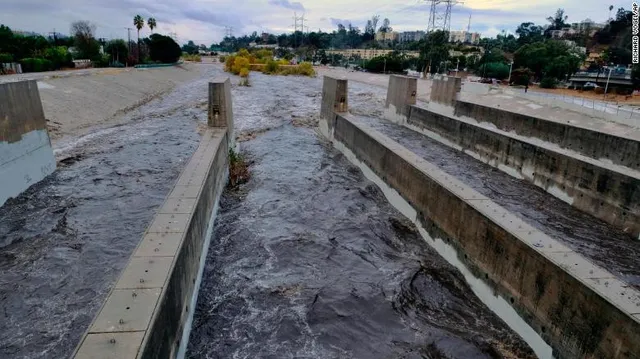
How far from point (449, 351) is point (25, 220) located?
13.7 m

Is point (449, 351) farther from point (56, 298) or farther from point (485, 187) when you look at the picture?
point (485, 187)

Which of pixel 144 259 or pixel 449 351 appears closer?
pixel 144 259

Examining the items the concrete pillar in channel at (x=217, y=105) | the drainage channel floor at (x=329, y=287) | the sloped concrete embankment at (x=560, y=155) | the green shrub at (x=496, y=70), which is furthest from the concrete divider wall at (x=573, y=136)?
the green shrub at (x=496, y=70)

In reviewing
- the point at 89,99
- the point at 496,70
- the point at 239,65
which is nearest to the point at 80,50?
the point at 239,65

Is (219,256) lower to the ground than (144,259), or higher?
lower

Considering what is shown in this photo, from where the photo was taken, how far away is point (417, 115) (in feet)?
104

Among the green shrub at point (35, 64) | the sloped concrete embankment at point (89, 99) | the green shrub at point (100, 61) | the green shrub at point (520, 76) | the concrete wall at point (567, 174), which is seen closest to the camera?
the concrete wall at point (567, 174)

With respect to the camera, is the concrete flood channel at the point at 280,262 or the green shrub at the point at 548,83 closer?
the concrete flood channel at the point at 280,262

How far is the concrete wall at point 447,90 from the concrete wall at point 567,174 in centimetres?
938

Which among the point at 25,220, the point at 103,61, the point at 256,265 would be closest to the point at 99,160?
the point at 25,220

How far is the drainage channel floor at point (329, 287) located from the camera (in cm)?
897

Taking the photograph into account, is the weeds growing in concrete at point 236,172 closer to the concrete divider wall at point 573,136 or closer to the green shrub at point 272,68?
the concrete divider wall at point 573,136

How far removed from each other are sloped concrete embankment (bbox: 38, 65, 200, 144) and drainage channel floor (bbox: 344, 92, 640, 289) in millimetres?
23022

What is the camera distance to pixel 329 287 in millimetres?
11133
